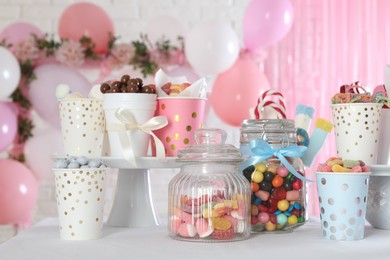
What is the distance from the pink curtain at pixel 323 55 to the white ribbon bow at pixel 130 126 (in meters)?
2.08

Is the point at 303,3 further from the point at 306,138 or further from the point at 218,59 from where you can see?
the point at 306,138

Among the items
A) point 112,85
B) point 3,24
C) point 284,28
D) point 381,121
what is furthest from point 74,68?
point 381,121

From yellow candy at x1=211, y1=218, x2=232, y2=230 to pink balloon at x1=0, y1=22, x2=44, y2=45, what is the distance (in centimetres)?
222

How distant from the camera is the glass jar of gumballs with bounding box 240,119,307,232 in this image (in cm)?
126

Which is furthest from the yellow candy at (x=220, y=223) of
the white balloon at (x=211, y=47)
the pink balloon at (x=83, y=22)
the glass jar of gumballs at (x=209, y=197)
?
the pink balloon at (x=83, y=22)

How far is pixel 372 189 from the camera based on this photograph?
4.46 ft

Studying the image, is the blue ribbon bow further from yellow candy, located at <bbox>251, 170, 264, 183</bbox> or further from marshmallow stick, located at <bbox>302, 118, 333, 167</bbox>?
marshmallow stick, located at <bbox>302, 118, 333, 167</bbox>

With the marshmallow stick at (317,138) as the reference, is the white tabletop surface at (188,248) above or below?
below

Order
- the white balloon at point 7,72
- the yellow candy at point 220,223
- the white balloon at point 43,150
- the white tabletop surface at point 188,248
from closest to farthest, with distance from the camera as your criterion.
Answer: the white tabletop surface at point 188,248 < the yellow candy at point 220,223 < the white balloon at point 7,72 < the white balloon at point 43,150

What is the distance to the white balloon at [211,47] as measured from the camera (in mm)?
2904

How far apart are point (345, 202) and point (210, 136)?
277mm

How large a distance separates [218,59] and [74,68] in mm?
761

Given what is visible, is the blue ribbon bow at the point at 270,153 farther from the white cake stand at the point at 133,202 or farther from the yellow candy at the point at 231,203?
the white cake stand at the point at 133,202

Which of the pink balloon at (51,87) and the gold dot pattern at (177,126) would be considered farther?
the pink balloon at (51,87)
